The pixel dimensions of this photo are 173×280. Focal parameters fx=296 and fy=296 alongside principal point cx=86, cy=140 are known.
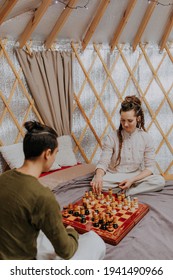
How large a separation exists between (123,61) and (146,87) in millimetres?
424

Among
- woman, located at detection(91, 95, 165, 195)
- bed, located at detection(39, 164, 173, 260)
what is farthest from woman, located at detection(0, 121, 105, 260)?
woman, located at detection(91, 95, 165, 195)

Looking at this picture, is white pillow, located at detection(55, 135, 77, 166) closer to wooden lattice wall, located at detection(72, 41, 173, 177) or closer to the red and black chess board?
wooden lattice wall, located at detection(72, 41, 173, 177)

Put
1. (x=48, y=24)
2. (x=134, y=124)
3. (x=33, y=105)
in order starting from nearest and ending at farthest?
(x=134, y=124), (x=48, y=24), (x=33, y=105)

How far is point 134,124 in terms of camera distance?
222 centimetres

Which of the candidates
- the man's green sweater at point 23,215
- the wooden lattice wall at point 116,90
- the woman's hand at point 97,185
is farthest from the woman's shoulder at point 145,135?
the man's green sweater at point 23,215

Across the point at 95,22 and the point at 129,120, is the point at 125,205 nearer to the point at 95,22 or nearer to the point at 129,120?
the point at 129,120

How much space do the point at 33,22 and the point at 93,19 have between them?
2.01ft

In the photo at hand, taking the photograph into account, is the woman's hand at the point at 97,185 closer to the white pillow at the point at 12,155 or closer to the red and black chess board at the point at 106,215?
the red and black chess board at the point at 106,215

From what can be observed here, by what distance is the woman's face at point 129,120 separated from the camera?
2153mm

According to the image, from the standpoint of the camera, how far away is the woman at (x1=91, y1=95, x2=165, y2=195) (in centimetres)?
212
